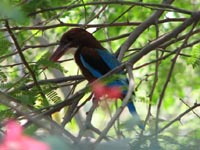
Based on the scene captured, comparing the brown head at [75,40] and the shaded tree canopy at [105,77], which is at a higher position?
the brown head at [75,40]

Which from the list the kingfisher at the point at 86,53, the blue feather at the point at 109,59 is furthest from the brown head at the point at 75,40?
the blue feather at the point at 109,59

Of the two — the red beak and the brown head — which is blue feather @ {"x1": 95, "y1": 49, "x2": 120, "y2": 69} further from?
the red beak

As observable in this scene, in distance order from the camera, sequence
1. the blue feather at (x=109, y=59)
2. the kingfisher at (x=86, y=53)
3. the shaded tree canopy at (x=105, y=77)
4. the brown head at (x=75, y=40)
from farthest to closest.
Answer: the brown head at (x=75, y=40) < the kingfisher at (x=86, y=53) < the blue feather at (x=109, y=59) < the shaded tree canopy at (x=105, y=77)

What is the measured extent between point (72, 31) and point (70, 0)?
20 cm

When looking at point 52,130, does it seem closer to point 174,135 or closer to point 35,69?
point 174,135

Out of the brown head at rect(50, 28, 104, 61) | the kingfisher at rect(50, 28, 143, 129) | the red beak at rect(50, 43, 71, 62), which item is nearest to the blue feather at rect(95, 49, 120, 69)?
the kingfisher at rect(50, 28, 143, 129)

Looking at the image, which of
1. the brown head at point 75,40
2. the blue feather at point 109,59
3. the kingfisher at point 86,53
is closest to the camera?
the blue feather at point 109,59

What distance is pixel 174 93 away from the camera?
6086mm

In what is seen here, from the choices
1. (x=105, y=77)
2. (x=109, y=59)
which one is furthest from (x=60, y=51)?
(x=105, y=77)

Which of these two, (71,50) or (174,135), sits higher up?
(71,50)

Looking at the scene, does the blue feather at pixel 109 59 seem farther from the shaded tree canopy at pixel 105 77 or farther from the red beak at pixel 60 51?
the red beak at pixel 60 51

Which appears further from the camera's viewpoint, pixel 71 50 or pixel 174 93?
pixel 174 93

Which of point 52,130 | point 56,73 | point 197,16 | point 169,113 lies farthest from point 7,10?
point 169,113

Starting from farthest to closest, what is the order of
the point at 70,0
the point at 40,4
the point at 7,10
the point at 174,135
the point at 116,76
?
the point at 70,0, the point at 40,4, the point at 116,76, the point at 174,135, the point at 7,10
